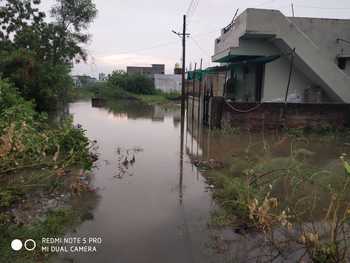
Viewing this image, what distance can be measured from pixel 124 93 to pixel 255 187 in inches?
1302

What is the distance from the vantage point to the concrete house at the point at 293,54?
1171 centimetres

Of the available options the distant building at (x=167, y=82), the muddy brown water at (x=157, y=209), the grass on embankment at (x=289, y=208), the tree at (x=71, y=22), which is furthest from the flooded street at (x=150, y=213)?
the distant building at (x=167, y=82)

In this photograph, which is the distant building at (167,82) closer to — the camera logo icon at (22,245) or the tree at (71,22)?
the tree at (71,22)

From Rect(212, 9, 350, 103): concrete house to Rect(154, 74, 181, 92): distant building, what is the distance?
27994mm

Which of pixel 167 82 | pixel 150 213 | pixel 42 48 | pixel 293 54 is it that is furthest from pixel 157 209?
pixel 167 82

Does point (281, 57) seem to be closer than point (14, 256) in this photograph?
No

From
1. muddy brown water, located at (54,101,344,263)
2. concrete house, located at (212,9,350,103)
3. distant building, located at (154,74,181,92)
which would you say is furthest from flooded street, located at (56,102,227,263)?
distant building, located at (154,74,181,92)

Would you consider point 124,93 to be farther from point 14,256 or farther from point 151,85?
point 14,256

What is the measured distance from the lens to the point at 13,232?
3.18 m

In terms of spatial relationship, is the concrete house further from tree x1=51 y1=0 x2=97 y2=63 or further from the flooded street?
tree x1=51 y1=0 x2=97 y2=63

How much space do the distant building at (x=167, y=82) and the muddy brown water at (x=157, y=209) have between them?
115 feet

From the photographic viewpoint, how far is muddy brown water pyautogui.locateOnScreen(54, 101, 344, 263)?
310 cm

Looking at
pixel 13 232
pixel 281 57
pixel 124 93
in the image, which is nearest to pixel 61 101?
pixel 124 93

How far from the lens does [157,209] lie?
4227 millimetres
